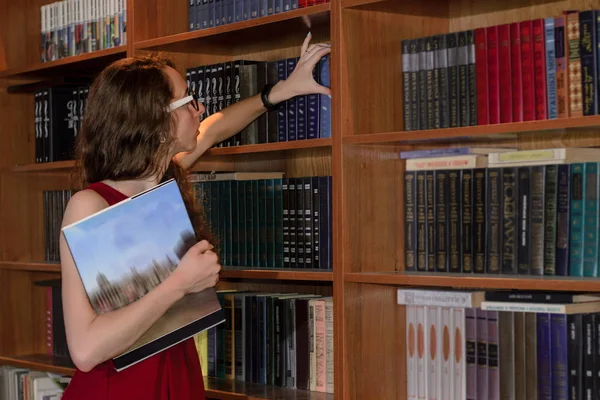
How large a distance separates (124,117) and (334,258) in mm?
651

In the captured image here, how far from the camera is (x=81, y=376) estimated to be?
2062 millimetres

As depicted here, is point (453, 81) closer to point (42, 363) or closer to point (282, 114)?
point (282, 114)

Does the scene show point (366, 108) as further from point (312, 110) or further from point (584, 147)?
point (584, 147)

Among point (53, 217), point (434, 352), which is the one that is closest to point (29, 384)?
point (53, 217)

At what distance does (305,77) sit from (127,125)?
59cm

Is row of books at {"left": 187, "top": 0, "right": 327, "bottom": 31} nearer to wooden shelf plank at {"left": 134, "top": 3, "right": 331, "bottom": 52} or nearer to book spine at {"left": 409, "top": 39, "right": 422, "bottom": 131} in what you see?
wooden shelf plank at {"left": 134, "top": 3, "right": 331, "bottom": 52}

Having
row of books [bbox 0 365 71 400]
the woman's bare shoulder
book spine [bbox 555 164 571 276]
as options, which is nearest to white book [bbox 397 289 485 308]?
book spine [bbox 555 164 571 276]

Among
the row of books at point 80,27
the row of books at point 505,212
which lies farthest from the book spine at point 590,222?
the row of books at point 80,27

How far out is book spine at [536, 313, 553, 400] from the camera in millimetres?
2035

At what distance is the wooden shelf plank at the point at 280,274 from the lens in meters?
2.34

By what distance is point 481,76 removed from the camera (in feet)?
7.03

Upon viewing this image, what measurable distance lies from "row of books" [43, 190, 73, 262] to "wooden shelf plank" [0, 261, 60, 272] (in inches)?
3.6

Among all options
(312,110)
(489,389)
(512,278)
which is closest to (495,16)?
(312,110)

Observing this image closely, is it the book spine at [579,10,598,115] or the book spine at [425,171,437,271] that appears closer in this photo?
the book spine at [579,10,598,115]
